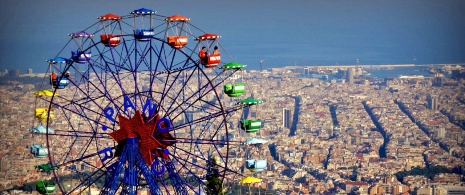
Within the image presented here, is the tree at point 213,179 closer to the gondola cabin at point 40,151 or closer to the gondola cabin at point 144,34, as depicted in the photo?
the gondola cabin at point 144,34

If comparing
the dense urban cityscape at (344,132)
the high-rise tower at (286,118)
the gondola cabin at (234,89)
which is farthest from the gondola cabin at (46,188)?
the high-rise tower at (286,118)

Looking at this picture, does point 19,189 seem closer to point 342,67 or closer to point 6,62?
point 6,62

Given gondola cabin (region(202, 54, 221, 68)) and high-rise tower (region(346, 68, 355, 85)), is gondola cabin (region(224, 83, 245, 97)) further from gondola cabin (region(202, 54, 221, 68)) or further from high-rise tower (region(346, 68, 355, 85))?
high-rise tower (region(346, 68, 355, 85))

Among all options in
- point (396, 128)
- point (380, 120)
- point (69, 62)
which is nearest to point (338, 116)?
point (380, 120)

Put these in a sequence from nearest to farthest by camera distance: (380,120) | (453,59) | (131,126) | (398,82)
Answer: (131,126) < (380,120) < (453,59) < (398,82)

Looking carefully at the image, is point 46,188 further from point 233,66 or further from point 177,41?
point 233,66

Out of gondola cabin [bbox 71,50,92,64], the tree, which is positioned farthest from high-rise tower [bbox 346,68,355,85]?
gondola cabin [bbox 71,50,92,64]

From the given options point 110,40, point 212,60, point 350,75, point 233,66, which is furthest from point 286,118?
point 233,66
